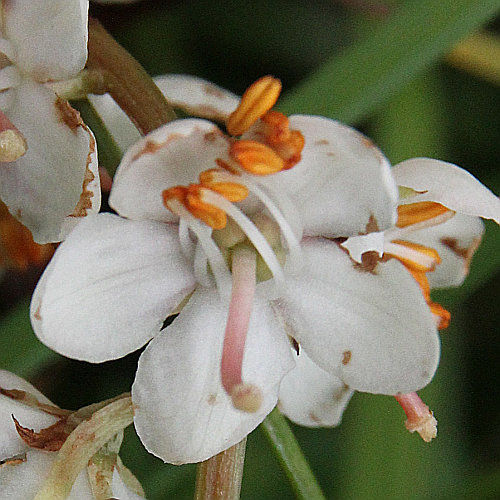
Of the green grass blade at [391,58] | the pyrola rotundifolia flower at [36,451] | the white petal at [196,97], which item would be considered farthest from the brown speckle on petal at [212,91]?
the pyrola rotundifolia flower at [36,451]

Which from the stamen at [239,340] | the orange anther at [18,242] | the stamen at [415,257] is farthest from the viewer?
the orange anther at [18,242]

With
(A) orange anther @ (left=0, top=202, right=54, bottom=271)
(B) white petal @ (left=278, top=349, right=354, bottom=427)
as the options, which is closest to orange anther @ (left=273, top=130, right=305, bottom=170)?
(B) white petal @ (left=278, top=349, right=354, bottom=427)

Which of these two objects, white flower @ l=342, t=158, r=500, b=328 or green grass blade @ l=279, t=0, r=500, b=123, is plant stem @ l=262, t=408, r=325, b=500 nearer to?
white flower @ l=342, t=158, r=500, b=328

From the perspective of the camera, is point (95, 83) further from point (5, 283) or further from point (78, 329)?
point (5, 283)

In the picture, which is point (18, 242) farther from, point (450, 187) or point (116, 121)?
point (450, 187)

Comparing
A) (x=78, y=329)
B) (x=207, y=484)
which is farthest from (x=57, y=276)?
(x=207, y=484)

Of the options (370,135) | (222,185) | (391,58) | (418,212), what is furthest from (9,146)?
(370,135)

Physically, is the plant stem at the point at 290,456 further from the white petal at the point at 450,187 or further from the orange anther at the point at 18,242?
the orange anther at the point at 18,242
